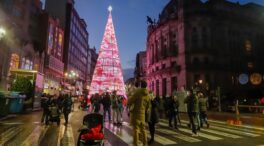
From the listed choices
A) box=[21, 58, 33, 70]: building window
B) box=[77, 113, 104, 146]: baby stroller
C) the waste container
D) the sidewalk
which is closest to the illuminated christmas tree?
box=[21, 58, 33, 70]: building window

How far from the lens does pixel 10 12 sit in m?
35.9

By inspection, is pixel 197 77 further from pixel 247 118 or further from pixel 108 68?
pixel 247 118

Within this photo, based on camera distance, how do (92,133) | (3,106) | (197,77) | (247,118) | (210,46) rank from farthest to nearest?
(210,46)
(197,77)
(247,118)
(3,106)
(92,133)

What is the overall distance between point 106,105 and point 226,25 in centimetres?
4301

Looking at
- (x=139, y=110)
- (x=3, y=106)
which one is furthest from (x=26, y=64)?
(x=139, y=110)

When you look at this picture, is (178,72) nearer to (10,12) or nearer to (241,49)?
(241,49)

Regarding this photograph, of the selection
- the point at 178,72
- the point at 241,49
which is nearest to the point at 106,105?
the point at 178,72

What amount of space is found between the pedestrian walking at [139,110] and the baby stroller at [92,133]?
96cm

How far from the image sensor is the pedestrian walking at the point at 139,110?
21.7ft

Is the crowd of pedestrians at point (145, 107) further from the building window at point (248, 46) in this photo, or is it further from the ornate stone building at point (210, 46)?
the building window at point (248, 46)

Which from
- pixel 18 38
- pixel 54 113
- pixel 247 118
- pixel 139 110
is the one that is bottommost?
pixel 247 118

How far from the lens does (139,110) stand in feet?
22.1

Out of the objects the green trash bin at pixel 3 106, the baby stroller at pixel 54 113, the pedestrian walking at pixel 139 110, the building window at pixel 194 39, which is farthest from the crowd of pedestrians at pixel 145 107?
the building window at pixel 194 39

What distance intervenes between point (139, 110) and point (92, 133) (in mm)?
1608
